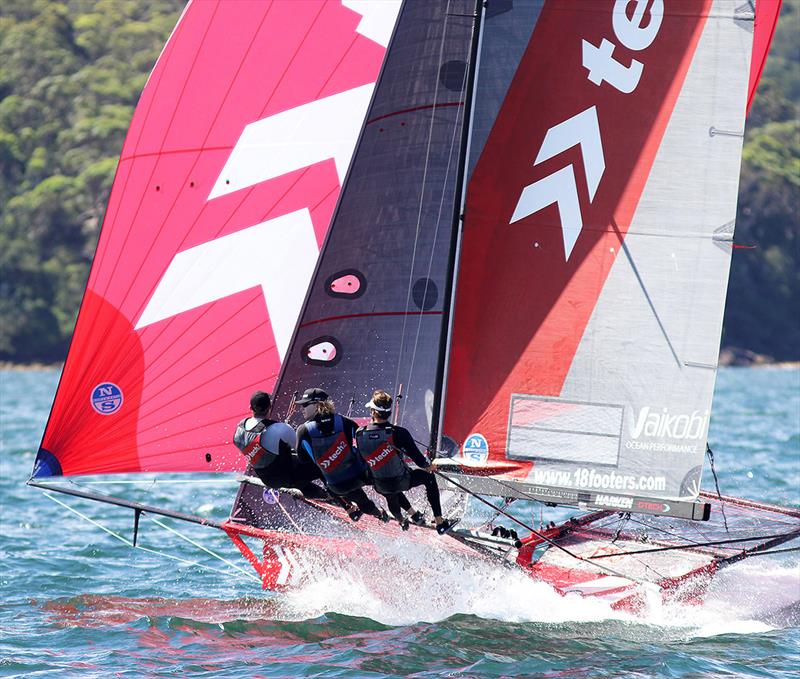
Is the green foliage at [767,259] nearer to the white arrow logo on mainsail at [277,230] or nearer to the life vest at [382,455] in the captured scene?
the white arrow logo on mainsail at [277,230]

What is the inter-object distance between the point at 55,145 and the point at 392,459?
5328 centimetres

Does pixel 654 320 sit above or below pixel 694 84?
below

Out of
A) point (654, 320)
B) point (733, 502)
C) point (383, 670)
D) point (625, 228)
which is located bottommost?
point (383, 670)

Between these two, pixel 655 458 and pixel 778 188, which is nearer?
pixel 655 458

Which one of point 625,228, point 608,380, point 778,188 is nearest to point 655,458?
point 608,380

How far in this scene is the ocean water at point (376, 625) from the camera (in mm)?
7312

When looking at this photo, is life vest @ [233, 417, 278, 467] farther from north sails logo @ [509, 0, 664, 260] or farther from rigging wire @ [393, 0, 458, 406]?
north sails logo @ [509, 0, 664, 260]

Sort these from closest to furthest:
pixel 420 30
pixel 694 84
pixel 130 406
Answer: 1. pixel 694 84
2. pixel 420 30
3. pixel 130 406

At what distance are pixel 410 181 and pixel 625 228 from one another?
145 cm

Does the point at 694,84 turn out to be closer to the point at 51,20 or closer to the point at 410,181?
the point at 410,181

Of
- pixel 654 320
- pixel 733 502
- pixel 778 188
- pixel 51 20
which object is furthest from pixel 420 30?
pixel 51 20

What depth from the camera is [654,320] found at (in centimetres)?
778

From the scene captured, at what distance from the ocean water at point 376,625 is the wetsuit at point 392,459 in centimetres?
53

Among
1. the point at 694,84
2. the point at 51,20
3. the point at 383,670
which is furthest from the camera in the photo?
the point at 51,20
